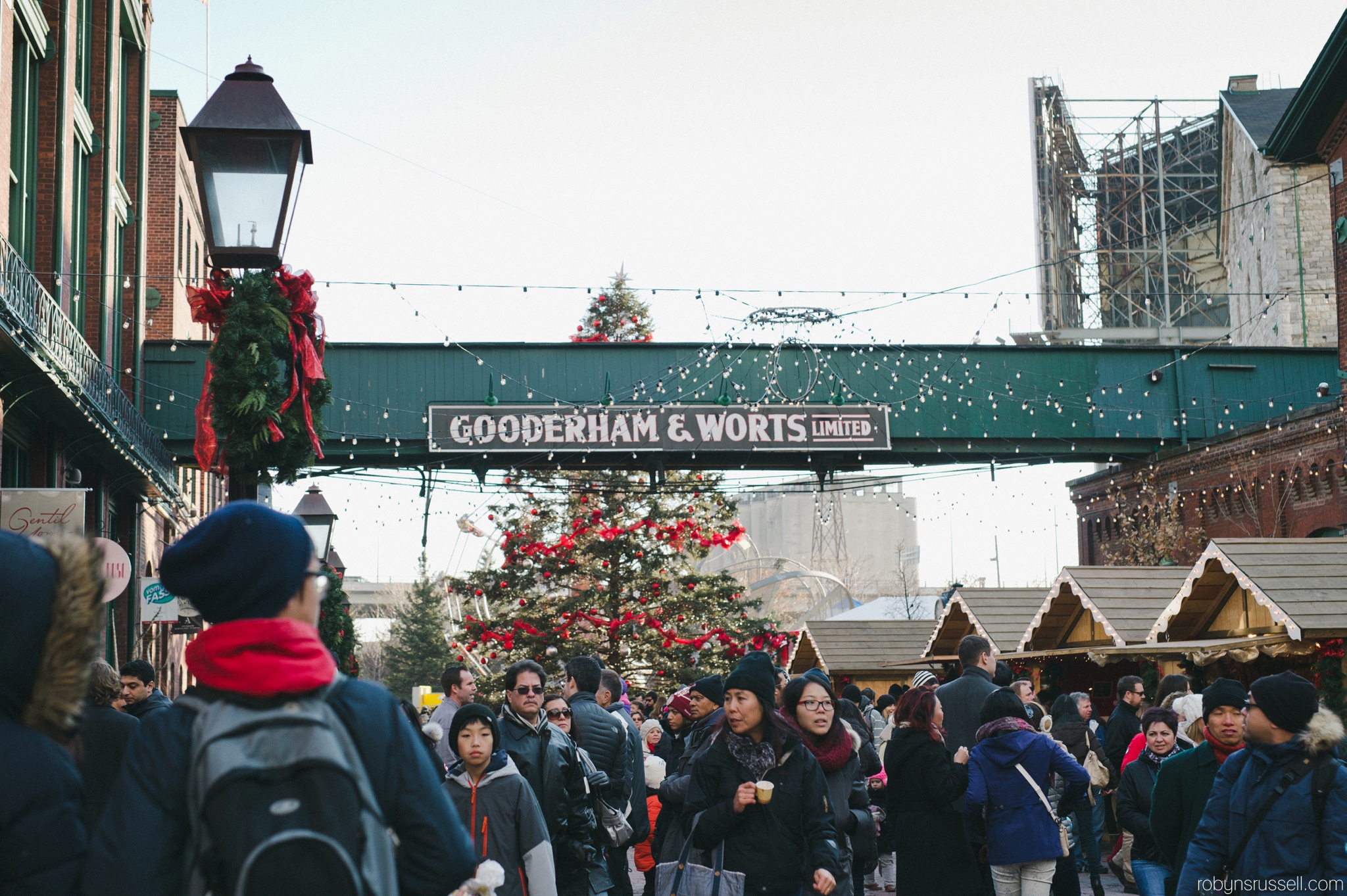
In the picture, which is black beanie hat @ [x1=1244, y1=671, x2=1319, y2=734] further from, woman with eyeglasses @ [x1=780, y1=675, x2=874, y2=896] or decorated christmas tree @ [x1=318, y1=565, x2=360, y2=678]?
decorated christmas tree @ [x1=318, y1=565, x2=360, y2=678]

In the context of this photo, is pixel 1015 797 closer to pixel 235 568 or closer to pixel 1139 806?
pixel 1139 806

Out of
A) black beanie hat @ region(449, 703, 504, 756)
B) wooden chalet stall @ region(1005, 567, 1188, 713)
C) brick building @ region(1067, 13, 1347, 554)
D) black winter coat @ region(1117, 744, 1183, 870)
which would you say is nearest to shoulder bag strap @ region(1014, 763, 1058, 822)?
black winter coat @ region(1117, 744, 1183, 870)

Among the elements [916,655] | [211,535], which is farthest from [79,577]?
[916,655]

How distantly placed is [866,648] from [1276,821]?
22566mm

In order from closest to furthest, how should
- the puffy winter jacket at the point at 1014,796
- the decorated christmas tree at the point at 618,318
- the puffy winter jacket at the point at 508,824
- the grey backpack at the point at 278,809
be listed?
the grey backpack at the point at 278,809
the puffy winter jacket at the point at 508,824
the puffy winter jacket at the point at 1014,796
the decorated christmas tree at the point at 618,318

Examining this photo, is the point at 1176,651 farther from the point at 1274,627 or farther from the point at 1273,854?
the point at 1273,854

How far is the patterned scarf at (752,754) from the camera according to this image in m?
6.70

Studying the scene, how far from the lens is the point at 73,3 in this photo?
2078cm

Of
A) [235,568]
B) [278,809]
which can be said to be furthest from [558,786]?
[278,809]

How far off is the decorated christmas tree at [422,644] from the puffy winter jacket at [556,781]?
69918mm

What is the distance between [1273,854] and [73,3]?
20494 millimetres

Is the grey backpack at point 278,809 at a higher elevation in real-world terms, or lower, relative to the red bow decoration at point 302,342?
lower

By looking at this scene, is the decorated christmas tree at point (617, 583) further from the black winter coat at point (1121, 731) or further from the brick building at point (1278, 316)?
the black winter coat at point (1121, 731)

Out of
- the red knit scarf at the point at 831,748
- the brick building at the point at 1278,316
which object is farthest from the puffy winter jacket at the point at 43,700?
the brick building at the point at 1278,316
